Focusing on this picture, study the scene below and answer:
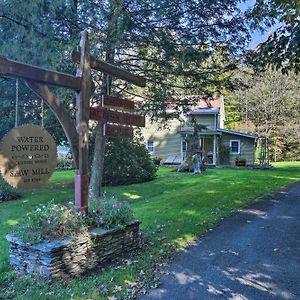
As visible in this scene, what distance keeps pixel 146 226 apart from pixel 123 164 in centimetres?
924

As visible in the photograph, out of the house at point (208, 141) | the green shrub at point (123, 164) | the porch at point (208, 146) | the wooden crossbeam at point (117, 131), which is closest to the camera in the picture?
the wooden crossbeam at point (117, 131)

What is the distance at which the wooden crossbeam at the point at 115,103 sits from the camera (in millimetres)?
6195

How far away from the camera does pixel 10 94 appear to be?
1315cm

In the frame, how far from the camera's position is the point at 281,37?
307 inches

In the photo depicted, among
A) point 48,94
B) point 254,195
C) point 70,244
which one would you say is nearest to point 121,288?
point 70,244

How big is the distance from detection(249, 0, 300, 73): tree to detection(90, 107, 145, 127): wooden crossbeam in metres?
3.35

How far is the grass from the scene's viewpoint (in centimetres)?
450

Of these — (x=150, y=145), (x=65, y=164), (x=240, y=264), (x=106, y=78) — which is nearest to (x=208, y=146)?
(x=150, y=145)

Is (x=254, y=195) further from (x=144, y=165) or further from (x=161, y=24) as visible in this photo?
(x=144, y=165)

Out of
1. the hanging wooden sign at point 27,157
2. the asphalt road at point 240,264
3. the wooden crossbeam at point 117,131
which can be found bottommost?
the asphalt road at point 240,264

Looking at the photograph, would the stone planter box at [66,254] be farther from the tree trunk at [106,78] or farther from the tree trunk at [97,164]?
the tree trunk at [97,164]

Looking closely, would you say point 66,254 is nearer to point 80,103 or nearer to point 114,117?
point 80,103

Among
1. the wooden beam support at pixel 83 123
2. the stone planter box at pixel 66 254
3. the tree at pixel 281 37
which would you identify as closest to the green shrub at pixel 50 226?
the stone planter box at pixel 66 254

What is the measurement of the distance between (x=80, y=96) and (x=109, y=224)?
2.06 metres
